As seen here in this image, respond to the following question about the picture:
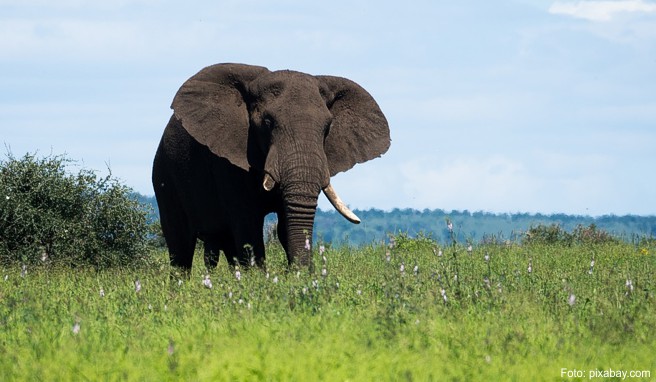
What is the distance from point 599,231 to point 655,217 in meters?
129

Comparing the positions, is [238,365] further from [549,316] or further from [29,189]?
[29,189]

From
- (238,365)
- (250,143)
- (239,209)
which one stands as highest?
(250,143)

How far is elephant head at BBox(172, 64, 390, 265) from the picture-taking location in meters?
Answer: 12.8

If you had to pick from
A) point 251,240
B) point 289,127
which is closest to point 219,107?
point 289,127

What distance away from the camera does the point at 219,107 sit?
14109mm

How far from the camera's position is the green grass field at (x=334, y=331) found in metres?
7.33

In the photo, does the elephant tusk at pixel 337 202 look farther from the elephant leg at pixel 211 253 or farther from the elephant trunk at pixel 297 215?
the elephant leg at pixel 211 253

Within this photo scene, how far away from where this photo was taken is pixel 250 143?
1373 centimetres

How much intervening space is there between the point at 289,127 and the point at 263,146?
2.15 feet

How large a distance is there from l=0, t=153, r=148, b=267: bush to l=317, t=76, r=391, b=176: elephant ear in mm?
7218

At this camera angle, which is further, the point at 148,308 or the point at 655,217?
the point at 655,217

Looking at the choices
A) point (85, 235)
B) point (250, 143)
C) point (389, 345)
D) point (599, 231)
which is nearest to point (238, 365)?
point (389, 345)

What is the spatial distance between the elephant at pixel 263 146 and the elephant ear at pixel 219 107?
13 mm

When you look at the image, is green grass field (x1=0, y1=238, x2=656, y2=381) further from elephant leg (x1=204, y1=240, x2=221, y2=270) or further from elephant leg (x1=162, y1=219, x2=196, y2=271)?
elephant leg (x1=162, y1=219, x2=196, y2=271)
